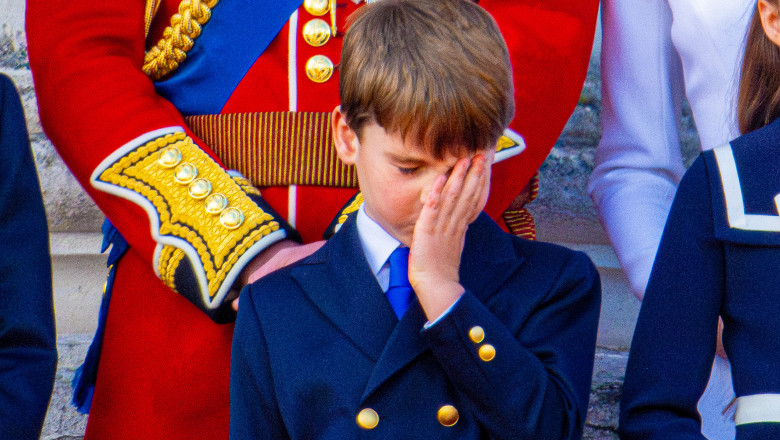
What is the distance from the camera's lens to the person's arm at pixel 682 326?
1552 mm

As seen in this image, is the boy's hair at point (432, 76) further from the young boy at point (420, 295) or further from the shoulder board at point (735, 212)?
the shoulder board at point (735, 212)

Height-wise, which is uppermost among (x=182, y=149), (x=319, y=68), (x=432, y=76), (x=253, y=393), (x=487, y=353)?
(x=432, y=76)

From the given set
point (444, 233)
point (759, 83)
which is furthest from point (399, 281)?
point (759, 83)

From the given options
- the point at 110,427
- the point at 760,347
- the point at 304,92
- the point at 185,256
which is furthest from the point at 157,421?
the point at 760,347

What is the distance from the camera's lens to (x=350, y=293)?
1.64 metres

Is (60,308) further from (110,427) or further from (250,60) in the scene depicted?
(250,60)

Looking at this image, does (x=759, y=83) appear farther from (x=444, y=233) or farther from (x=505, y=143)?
(x=444, y=233)

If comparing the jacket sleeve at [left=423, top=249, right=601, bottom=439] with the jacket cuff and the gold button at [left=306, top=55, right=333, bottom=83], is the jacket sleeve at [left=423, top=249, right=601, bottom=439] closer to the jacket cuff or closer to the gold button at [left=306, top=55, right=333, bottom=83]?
the jacket cuff

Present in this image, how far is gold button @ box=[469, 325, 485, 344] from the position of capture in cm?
152

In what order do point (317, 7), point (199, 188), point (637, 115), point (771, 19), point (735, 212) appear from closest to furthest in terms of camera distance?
point (735, 212) → point (771, 19) → point (199, 188) → point (317, 7) → point (637, 115)

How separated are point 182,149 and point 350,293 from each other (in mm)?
457

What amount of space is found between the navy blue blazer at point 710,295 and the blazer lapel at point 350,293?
40 cm

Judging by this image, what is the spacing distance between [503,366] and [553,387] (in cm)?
10

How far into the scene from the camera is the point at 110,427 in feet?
6.30
